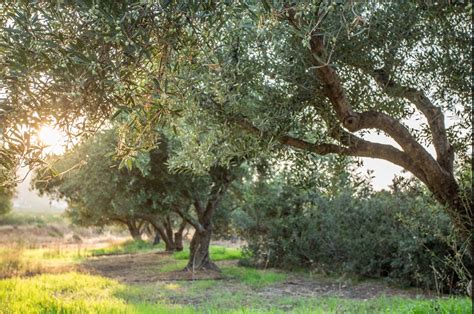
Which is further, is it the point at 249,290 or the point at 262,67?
the point at 249,290

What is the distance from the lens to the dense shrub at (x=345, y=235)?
13.8m

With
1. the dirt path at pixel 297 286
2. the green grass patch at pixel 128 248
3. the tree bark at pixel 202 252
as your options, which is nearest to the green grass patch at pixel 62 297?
the dirt path at pixel 297 286

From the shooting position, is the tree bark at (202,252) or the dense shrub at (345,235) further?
the tree bark at (202,252)

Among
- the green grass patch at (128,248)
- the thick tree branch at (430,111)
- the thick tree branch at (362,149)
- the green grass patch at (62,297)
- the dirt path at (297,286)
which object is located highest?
the thick tree branch at (430,111)

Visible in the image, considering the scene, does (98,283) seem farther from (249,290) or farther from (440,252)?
(440,252)

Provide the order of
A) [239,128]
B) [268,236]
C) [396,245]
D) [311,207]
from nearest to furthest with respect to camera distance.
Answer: [239,128]
[396,245]
[311,207]
[268,236]

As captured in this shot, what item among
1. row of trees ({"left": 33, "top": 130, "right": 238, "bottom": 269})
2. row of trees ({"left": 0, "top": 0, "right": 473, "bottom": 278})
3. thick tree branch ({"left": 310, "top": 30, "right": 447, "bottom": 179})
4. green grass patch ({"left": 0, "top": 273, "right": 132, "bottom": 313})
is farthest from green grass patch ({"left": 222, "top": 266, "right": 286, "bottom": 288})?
thick tree branch ({"left": 310, "top": 30, "right": 447, "bottom": 179})

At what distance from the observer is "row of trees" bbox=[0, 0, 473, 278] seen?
3225 mm

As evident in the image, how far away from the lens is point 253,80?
19.4 ft

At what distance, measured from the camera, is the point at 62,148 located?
13.7ft

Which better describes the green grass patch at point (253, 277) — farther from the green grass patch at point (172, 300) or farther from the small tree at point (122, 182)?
the small tree at point (122, 182)

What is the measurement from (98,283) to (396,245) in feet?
32.0

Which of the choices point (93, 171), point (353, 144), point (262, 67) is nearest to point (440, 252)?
point (353, 144)

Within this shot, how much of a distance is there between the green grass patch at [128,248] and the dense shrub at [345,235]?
46.5 feet
